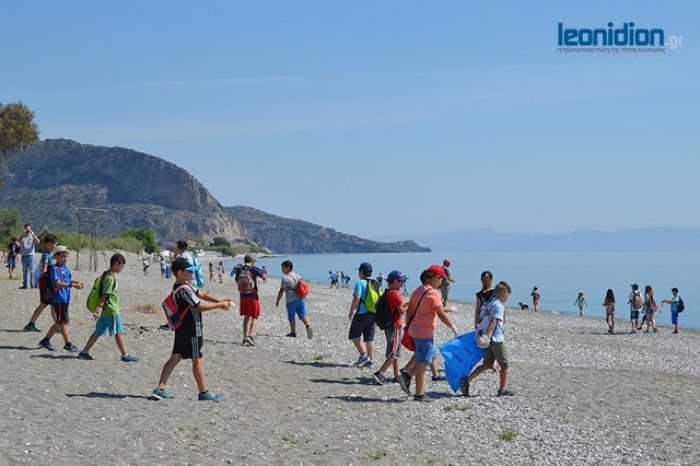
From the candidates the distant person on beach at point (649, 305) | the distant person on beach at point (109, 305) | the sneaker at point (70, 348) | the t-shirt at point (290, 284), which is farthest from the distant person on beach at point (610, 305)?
the distant person on beach at point (109, 305)

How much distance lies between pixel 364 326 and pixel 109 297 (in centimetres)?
399

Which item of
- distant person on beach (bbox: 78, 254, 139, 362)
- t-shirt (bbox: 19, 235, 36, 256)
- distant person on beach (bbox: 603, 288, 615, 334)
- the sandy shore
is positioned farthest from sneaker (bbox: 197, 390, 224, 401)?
distant person on beach (bbox: 603, 288, 615, 334)

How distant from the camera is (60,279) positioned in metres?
12.3

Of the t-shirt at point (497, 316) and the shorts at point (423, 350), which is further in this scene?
the t-shirt at point (497, 316)

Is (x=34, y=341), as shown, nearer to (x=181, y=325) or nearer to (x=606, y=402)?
(x=181, y=325)

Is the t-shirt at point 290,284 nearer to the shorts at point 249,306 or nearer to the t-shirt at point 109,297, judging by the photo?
the shorts at point 249,306

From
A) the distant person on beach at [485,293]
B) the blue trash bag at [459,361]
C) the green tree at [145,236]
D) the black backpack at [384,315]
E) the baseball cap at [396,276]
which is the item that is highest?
the green tree at [145,236]

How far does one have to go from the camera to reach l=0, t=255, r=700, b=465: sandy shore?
25.6ft

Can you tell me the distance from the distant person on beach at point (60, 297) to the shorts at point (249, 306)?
141 inches

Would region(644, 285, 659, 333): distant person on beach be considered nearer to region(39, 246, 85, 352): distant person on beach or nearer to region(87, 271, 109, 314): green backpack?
region(39, 246, 85, 352): distant person on beach

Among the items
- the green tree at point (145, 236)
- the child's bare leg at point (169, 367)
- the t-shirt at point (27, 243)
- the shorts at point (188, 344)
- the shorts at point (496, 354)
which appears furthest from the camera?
the green tree at point (145, 236)

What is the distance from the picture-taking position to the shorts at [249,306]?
1530 cm

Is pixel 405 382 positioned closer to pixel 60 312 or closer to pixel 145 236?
pixel 60 312

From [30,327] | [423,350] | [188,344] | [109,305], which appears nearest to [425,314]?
[423,350]
